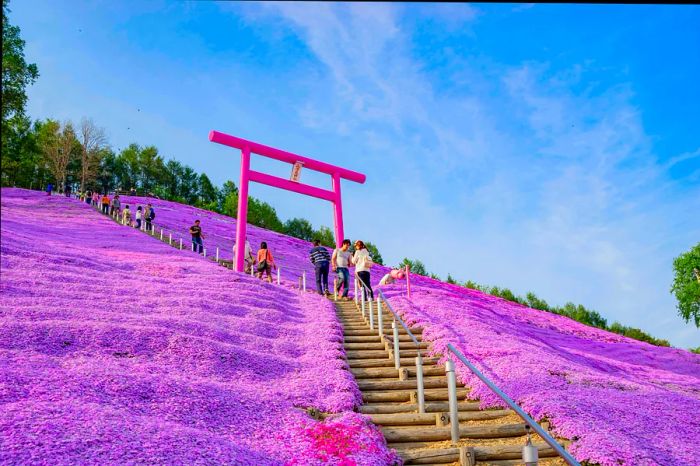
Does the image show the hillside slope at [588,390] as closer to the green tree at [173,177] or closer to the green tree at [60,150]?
the green tree at [60,150]

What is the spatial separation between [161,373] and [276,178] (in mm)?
15579

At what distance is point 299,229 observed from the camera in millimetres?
61875

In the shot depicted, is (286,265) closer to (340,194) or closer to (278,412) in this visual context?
(340,194)

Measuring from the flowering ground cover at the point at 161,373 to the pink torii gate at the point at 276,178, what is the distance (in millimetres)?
4912

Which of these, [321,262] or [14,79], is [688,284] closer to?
[321,262]

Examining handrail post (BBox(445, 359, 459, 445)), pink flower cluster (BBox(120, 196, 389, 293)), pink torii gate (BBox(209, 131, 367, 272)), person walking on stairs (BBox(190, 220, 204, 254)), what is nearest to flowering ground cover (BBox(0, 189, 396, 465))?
handrail post (BBox(445, 359, 459, 445))

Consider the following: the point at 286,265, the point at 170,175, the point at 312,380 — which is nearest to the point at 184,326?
the point at 312,380

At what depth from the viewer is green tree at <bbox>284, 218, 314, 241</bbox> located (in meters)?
60.8

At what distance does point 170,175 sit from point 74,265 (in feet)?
263

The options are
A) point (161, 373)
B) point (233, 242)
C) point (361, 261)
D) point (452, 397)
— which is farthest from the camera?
point (233, 242)

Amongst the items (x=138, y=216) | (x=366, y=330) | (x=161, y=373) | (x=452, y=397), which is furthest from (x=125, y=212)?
(x=452, y=397)

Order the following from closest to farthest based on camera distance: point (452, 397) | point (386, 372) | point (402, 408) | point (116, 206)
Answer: point (452, 397)
point (402, 408)
point (386, 372)
point (116, 206)

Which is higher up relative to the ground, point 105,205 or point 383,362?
point 105,205

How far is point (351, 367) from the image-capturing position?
11648 millimetres
